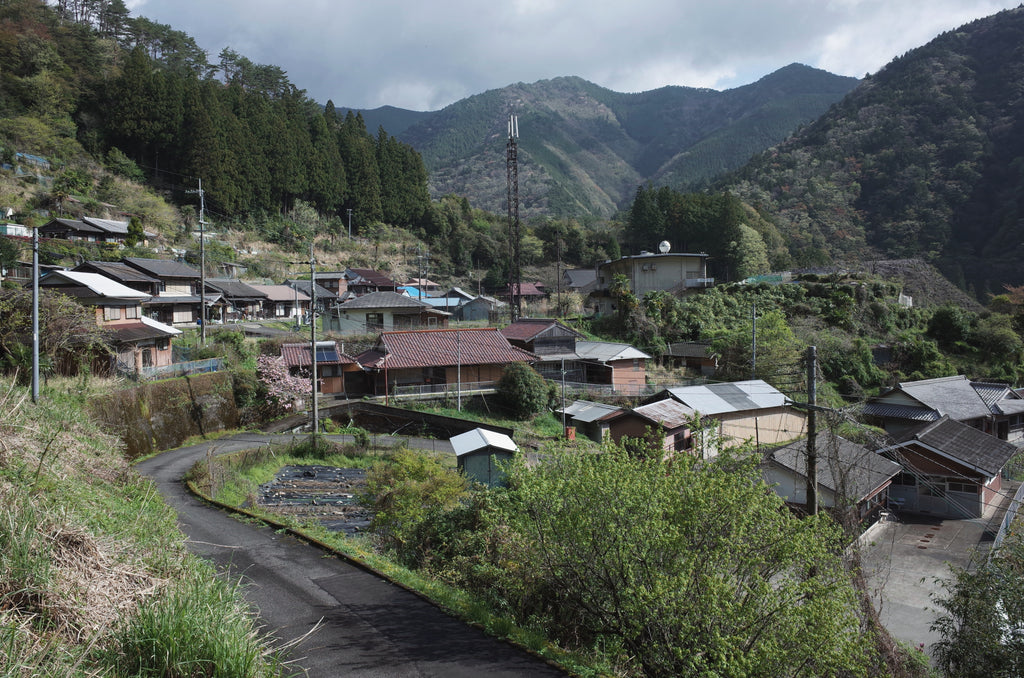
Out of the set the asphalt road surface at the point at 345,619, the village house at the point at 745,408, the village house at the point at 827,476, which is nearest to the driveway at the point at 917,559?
the village house at the point at 827,476

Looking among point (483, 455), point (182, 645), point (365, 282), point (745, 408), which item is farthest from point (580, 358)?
point (182, 645)

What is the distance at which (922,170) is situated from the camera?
189ft

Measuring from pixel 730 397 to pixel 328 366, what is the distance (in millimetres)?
18421

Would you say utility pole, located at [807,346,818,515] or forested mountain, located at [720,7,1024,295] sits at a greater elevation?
forested mountain, located at [720,7,1024,295]

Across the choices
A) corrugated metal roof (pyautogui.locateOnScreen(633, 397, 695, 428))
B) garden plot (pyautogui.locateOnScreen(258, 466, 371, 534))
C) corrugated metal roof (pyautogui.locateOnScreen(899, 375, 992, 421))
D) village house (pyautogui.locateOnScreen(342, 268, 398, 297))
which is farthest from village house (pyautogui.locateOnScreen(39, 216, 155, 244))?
corrugated metal roof (pyautogui.locateOnScreen(899, 375, 992, 421))

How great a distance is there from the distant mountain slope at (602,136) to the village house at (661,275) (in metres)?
56.5

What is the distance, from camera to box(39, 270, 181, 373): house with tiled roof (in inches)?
780

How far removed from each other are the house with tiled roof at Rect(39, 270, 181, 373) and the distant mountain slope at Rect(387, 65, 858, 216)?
77.0 metres

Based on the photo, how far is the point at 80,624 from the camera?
3562mm

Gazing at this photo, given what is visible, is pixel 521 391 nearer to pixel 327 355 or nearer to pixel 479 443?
pixel 327 355

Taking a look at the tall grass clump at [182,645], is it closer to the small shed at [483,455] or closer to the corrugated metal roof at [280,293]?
the small shed at [483,455]

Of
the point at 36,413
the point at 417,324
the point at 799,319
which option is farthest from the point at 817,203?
the point at 36,413

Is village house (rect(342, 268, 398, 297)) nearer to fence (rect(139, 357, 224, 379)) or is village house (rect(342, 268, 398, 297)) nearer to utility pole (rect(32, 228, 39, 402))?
fence (rect(139, 357, 224, 379))

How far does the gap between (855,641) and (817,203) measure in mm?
61841
